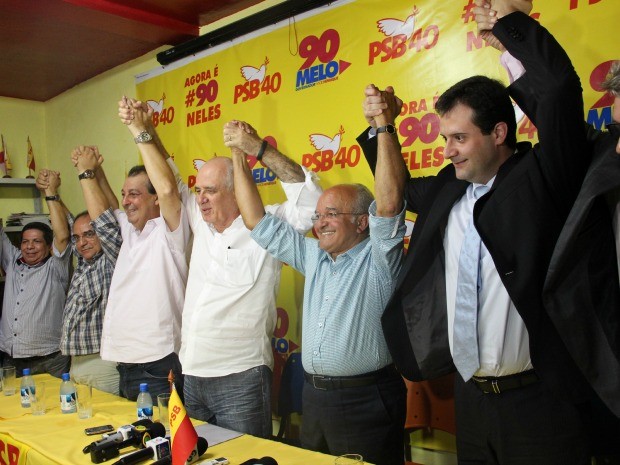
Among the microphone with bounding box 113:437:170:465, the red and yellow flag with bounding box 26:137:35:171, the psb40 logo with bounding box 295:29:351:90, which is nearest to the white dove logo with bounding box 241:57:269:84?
the psb40 logo with bounding box 295:29:351:90

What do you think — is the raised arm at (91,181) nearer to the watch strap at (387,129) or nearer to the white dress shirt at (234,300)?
the white dress shirt at (234,300)

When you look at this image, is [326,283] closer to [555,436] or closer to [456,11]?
[555,436]

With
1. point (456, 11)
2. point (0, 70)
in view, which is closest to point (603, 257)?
point (456, 11)

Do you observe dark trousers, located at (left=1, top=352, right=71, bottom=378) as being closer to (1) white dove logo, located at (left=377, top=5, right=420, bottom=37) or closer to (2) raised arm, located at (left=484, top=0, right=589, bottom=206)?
(1) white dove logo, located at (left=377, top=5, right=420, bottom=37)

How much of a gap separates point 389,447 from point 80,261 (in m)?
2.20

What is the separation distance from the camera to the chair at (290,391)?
116 inches

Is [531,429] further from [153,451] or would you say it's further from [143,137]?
[143,137]

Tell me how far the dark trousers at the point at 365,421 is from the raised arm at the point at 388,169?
67cm

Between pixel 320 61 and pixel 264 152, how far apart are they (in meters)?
0.71

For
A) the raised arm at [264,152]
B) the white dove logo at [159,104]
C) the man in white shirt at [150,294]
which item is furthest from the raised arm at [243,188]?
the white dove logo at [159,104]

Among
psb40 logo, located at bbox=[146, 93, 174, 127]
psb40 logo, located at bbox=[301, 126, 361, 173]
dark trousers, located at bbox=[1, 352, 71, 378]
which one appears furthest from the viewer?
psb40 logo, located at bbox=[146, 93, 174, 127]

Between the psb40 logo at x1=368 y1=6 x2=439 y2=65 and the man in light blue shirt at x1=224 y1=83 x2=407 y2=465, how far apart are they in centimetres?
63

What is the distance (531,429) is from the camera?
1621 millimetres

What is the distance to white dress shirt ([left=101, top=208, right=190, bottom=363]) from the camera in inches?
108
